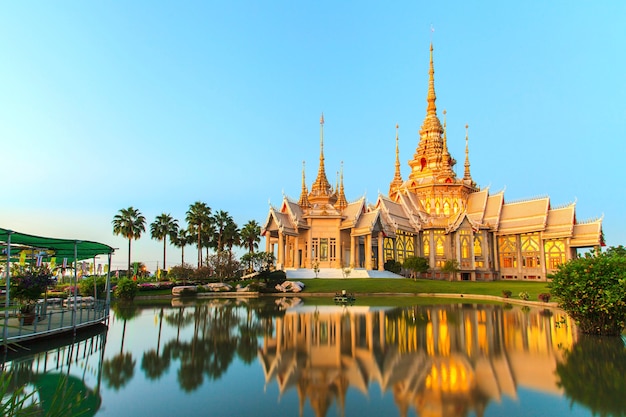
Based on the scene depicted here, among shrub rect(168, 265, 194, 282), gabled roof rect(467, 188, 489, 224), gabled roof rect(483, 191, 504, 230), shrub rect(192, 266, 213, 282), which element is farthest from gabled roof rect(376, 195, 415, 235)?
shrub rect(168, 265, 194, 282)

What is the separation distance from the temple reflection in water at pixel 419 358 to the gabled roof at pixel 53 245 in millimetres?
7599

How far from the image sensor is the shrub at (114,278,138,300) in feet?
92.1

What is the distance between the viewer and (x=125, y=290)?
92.2 feet

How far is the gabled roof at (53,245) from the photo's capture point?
12.5 m

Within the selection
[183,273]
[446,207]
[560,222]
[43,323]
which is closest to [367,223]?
[446,207]

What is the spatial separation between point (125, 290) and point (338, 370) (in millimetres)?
22908

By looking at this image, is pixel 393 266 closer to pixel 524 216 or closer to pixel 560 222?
pixel 524 216

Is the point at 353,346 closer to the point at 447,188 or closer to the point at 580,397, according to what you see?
the point at 580,397

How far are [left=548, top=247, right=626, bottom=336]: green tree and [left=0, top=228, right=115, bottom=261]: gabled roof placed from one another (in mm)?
16142

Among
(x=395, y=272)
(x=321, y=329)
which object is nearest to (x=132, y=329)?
(x=321, y=329)

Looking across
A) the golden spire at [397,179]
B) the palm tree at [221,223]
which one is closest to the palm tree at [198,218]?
the palm tree at [221,223]

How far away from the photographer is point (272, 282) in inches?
1435

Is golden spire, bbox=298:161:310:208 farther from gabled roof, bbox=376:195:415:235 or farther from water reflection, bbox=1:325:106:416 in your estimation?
water reflection, bbox=1:325:106:416

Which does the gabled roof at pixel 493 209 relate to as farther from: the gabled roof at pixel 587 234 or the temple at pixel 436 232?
the gabled roof at pixel 587 234
